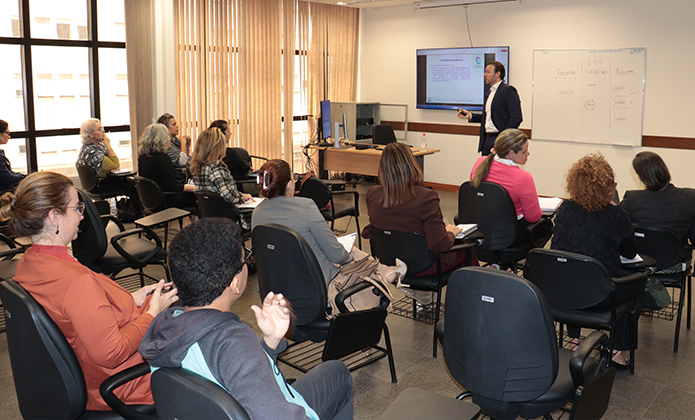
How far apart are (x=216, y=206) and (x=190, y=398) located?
3154mm

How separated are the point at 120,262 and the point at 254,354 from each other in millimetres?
2492

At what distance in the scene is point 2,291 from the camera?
1750 mm

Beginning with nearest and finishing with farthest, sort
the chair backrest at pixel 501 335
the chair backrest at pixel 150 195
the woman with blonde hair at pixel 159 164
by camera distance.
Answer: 1. the chair backrest at pixel 501 335
2. the chair backrest at pixel 150 195
3. the woman with blonde hair at pixel 159 164

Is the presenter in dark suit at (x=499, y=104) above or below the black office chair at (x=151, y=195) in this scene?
above

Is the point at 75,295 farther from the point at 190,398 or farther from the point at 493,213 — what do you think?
the point at 493,213

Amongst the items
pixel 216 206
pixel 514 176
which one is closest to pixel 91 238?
pixel 216 206

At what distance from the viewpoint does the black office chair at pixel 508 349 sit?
76.0 inches

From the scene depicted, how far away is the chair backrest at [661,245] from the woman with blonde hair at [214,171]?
280 cm

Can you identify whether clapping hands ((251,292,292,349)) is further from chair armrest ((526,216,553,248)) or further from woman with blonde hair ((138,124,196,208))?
woman with blonde hair ((138,124,196,208))

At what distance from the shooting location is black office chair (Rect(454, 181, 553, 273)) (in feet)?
12.5

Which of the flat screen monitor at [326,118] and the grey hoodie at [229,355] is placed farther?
the flat screen monitor at [326,118]

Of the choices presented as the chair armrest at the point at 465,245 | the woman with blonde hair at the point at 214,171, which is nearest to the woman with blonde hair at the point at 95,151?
the woman with blonde hair at the point at 214,171

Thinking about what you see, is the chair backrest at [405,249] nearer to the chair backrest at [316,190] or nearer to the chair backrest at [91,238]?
the chair backrest at [91,238]

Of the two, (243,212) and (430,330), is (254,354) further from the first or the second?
(243,212)
